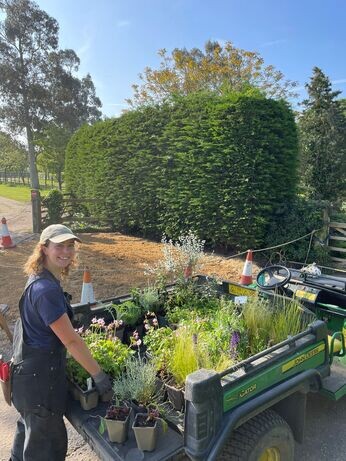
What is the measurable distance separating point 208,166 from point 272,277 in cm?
507

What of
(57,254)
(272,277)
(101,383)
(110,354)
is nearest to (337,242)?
(272,277)

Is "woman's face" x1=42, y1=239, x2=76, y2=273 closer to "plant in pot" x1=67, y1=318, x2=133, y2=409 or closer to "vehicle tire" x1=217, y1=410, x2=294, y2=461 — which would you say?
"plant in pot" x1=67, y1=318, x2=133, y2=409

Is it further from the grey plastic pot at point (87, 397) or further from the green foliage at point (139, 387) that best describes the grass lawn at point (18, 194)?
the green foliage at point (139, 387)

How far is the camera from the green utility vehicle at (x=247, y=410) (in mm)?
1706

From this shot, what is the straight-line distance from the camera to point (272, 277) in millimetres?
3734

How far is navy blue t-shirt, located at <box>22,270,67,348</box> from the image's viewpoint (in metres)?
1.85

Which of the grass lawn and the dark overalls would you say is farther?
the grass lawn

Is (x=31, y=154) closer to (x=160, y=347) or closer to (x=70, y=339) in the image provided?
(x=160, y=347)

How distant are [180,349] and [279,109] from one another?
22.8 feet

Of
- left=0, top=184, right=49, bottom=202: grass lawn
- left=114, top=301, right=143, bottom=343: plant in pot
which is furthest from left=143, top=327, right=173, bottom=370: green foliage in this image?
left=0, top=184, right=49, bottom=202: grass lawn

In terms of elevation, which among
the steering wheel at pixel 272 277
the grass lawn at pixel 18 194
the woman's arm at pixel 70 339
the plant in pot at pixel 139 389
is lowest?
the grass lawn at pixel 18 194

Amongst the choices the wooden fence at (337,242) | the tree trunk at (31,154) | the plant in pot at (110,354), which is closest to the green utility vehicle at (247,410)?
the plant in pot at (110,354)

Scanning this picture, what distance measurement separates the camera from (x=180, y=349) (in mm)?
2336

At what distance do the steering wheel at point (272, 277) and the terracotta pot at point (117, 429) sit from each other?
2.13 m
